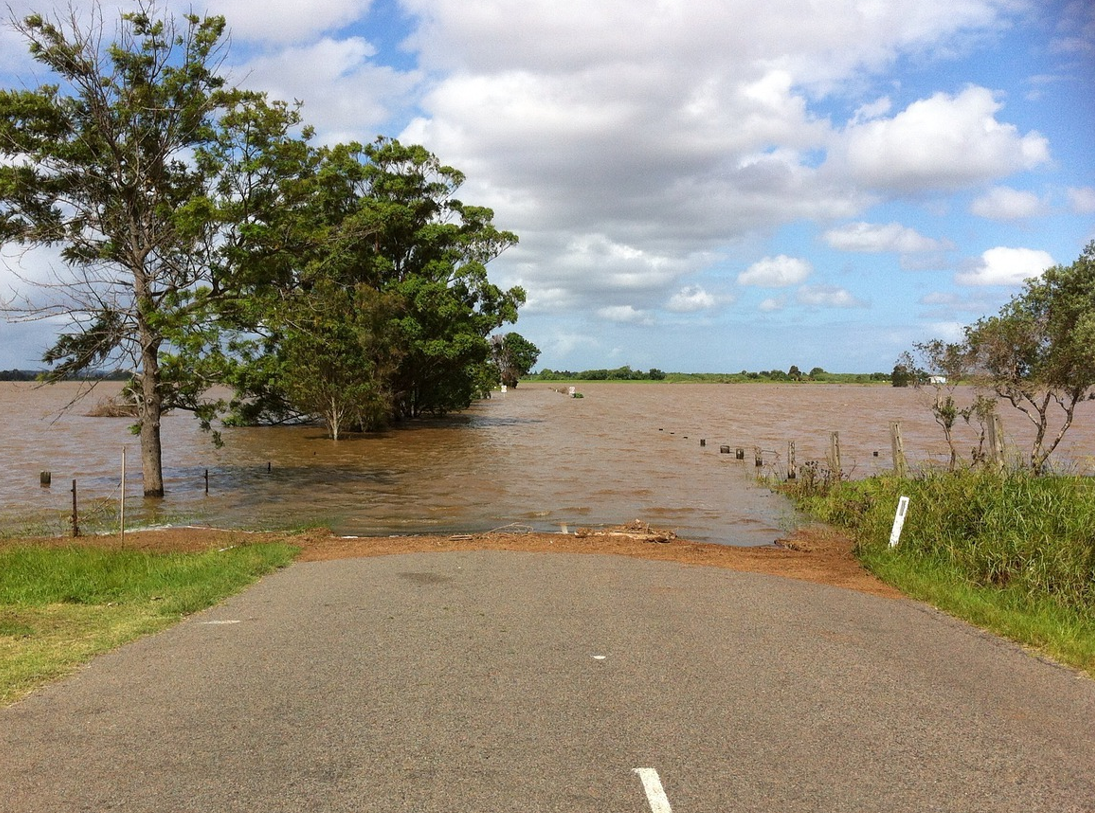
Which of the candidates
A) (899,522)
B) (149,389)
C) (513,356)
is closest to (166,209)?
(149,389)

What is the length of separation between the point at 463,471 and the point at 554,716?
24.3m

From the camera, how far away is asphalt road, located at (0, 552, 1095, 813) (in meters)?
4.73

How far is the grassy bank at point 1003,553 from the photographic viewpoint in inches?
350

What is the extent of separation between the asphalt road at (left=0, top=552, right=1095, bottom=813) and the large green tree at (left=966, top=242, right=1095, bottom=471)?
13051 mm

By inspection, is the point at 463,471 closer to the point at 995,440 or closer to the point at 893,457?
the point at 893,457

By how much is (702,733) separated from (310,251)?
65.6 feet

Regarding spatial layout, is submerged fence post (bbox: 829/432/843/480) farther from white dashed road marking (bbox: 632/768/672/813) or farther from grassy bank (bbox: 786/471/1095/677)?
white dashed road marking (bbox: 632/768/672/813)

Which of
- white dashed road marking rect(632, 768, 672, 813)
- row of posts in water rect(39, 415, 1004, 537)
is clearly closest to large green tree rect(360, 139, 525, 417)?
row of posts in water rect(39, 415, 1004, 537)

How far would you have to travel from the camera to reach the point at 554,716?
5.85 metres

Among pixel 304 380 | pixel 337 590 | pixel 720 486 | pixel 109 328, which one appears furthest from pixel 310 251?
pixel 304 380

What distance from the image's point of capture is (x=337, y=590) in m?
10.1

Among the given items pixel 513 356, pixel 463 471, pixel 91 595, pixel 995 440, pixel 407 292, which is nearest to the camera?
pixel 91 595

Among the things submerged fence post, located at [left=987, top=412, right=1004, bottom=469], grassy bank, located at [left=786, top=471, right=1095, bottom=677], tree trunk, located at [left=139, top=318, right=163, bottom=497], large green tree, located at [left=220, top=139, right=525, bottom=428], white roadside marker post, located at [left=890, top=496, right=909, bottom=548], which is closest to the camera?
grassy bank, located at [left=786, top=471, right=1095, bottom=677]

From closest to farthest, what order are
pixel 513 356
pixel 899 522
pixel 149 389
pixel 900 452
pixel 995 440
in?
pixel 899 522 → pixel 995 440 → pixel 900 452 → pixel 149 389 → pixel 513 356
